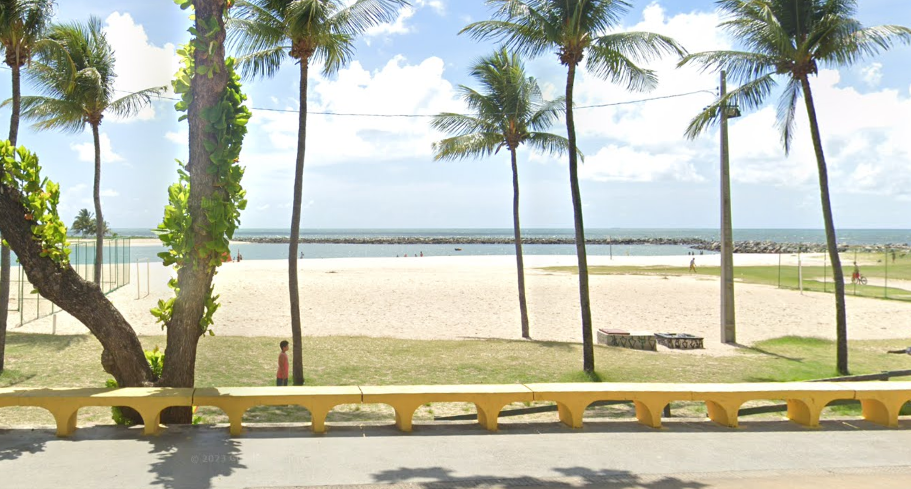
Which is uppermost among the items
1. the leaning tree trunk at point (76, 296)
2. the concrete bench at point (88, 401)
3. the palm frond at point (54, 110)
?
the palm frond at point (54, 110)

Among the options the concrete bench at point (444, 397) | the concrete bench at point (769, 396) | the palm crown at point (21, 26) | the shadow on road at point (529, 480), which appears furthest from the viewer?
the palm crown at point (21, 26)

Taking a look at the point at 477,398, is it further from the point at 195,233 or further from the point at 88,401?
the point at 88,401

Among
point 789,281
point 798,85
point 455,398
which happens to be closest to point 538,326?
point 798,85

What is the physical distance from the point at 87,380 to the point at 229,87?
6.12 m

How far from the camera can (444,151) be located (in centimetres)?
1988

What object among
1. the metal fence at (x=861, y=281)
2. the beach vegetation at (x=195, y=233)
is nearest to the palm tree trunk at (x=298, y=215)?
the beach vegetation at (x=195, y=233)

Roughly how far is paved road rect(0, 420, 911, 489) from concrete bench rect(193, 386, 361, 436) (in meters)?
0.22

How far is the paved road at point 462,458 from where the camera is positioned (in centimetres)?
584

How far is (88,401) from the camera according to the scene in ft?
22.5

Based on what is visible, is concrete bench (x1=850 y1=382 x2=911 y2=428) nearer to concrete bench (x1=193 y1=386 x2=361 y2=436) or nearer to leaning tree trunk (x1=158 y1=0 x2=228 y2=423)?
concrete bench (x1=193 y1=386 x2=361 y2=436)

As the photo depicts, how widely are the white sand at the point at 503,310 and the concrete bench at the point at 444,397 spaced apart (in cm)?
1013

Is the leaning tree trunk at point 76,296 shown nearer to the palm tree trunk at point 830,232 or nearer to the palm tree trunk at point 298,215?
the palm tree trunk at point 298,215

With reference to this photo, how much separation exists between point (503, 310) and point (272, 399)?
695 inches

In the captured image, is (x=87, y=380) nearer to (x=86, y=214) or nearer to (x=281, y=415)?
(x=281, y=415)
